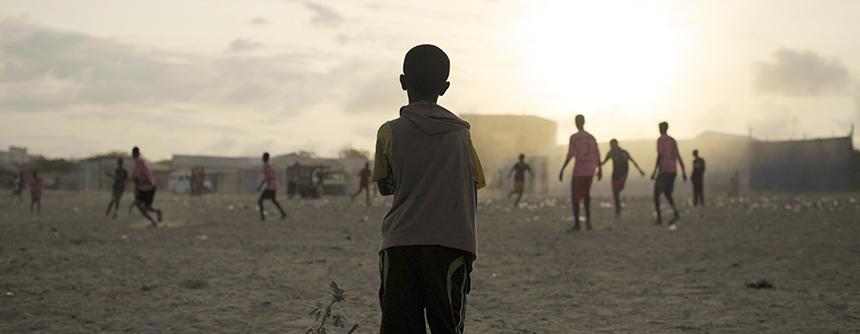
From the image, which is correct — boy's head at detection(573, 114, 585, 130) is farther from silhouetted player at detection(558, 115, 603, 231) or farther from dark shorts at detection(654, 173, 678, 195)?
dark shorts at detection(654, 173, 678, 195)

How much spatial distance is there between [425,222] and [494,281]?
4702 millimetres

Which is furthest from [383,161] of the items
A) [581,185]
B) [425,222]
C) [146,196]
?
[146,196]

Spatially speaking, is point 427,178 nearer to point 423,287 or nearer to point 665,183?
point 423,287

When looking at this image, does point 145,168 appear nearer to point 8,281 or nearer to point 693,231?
point 8,281

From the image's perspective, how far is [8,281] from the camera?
7.17 m

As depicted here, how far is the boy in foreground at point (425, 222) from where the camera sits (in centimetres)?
298

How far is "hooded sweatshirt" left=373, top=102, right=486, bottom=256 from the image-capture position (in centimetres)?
299

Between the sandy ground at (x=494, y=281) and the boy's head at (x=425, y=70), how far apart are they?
2459 mm

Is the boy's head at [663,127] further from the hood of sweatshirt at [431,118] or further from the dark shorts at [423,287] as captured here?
the dark shorts at [423,287]

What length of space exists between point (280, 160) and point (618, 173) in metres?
74.3

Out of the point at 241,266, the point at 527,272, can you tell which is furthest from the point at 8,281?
the point at 527,272

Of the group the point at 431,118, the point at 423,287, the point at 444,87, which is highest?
→ the point at 444,87

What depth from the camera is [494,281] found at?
297 inches

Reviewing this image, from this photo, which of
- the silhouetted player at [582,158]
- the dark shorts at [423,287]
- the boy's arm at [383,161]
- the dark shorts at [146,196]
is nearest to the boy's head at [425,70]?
the boy's arm at [383,161]
